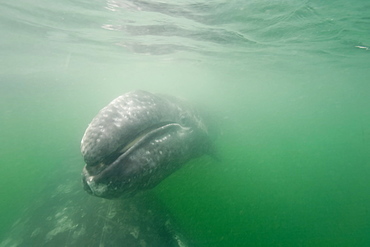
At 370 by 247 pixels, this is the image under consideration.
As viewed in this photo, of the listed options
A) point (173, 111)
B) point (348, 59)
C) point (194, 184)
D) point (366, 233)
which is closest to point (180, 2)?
point (173, 111)

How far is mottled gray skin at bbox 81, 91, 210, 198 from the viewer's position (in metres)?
3.81

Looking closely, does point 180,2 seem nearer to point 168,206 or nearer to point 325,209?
point 168,206

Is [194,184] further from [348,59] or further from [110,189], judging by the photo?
[348,59]

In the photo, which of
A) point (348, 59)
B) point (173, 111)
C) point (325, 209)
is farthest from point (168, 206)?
point (348, 59)

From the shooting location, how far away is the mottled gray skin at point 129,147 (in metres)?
3.81

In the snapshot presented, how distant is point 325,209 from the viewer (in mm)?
9633

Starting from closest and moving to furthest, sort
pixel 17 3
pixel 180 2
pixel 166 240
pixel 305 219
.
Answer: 1. pixel 166 240
2. pixel 305 219
3. pixel 180 2
4. pixel 17 3

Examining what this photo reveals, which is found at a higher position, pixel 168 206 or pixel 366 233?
pixel 168 206

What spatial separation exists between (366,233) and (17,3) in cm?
2221

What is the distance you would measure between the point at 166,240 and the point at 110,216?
1.37 m

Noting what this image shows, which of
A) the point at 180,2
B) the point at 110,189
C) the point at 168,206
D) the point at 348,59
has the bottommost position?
the point at 168,206

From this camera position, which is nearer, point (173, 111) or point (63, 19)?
point (173, 111)

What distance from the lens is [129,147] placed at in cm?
413

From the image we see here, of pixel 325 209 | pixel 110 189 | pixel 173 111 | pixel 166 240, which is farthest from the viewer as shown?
pixel 325 209
